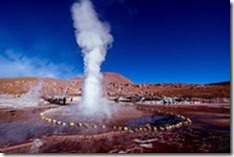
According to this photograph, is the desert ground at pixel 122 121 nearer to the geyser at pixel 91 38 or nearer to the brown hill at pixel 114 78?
the brown hill at pixel 114 78

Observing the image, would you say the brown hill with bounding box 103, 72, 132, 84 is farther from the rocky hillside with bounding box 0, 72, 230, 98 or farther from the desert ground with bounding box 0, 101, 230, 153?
the desert ground with bounding box 0, 101, 230, 153

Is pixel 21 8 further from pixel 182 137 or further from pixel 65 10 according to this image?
pixel 182 137

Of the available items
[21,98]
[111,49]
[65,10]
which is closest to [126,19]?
[111,49]

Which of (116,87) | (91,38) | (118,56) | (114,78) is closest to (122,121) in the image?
(116,87)

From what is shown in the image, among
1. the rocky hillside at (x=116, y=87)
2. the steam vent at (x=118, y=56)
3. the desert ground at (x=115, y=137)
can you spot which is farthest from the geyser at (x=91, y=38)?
the desert ground at (x=115, y=137)

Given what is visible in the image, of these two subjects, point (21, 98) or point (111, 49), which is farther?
point (21, 98)

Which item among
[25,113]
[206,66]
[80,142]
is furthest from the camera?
[25,113]

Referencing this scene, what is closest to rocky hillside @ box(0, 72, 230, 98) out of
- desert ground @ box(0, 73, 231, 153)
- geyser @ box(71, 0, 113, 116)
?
desert ground @ box(0, 73, 231, 153)

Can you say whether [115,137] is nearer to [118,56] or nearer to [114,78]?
[114,78]
